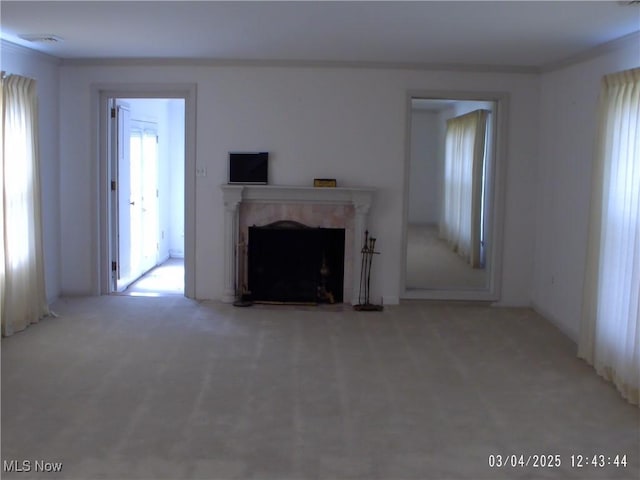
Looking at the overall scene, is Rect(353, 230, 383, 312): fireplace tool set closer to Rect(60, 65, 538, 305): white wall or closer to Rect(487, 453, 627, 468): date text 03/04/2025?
Rect(60, 65, 538, 305): white wall

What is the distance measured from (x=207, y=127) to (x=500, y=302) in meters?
3.50

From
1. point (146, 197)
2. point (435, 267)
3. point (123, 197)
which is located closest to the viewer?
point (123, 197)

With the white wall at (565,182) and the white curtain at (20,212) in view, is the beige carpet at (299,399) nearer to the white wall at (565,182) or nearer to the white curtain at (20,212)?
the white curtain at (20,212)

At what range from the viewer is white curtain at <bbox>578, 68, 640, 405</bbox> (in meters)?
4.54

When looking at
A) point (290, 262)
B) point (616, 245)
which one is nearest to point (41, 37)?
point (290, 262)

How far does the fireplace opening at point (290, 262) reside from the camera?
7.09m

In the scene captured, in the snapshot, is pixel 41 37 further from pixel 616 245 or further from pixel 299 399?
pixel 616 245

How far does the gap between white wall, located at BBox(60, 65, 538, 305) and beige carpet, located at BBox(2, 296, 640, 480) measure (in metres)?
1.03

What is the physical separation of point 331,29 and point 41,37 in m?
2.34

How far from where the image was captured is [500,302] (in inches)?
284

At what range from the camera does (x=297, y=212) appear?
7.07 metres

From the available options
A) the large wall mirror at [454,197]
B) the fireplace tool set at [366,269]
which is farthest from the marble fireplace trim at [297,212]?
the large wall mirror at [454,197]

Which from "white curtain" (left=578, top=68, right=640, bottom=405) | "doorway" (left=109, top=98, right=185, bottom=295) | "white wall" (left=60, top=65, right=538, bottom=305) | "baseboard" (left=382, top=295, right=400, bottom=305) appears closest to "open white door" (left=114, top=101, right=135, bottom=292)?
"doorway" (left=109, top=98, right=185, bottom=295)
